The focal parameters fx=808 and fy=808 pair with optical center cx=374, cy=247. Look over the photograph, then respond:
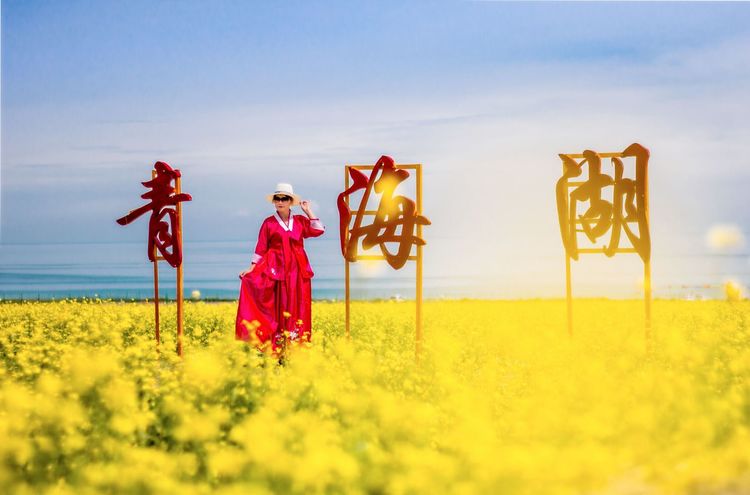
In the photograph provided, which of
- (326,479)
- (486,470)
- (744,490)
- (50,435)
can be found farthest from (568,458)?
(50,435)

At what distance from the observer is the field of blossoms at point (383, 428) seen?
13.7 feet

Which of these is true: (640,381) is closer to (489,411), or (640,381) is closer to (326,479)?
(489,411)

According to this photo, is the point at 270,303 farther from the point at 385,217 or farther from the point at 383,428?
the point at 383,428

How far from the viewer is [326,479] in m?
4.20

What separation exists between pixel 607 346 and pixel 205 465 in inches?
230

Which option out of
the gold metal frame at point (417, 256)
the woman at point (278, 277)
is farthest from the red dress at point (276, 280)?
the gold metal frame at point (417, 256)

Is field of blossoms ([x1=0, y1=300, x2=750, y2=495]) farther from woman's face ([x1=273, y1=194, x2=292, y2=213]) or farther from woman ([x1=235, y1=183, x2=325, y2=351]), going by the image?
woman's face ([x1=273, y1=194, x2=292, y2=213])

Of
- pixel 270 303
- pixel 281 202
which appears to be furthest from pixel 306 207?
pixel 270 303

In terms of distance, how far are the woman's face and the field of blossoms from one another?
2.61 m

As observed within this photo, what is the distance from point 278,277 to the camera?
9984mm

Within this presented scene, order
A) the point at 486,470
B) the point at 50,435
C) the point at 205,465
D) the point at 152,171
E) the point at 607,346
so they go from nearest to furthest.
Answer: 1. the point at 486,470
2. the point at 205,465
3. the point at 50,435
4. the point at 607,346
5. the point at 152,171

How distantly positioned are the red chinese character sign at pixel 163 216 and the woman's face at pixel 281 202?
42.6 inches

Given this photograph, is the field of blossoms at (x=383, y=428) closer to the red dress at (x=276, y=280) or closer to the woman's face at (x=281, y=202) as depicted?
the red dress at (x=276, y=280)

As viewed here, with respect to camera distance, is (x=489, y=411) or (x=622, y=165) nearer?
(x=489, y=411)
